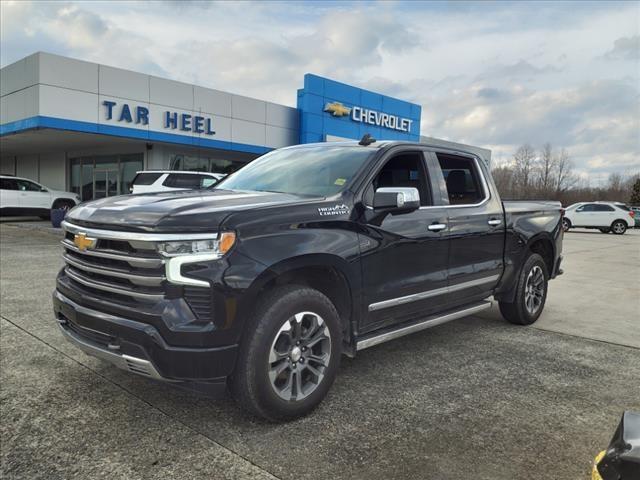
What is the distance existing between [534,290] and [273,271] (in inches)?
156

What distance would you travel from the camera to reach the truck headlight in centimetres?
282

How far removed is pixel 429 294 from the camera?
4.22 metres

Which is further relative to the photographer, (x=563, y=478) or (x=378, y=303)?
(x=378, y=303)

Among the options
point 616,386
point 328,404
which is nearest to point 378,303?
point 328,404

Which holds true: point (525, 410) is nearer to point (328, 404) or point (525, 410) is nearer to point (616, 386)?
point (616, 386)

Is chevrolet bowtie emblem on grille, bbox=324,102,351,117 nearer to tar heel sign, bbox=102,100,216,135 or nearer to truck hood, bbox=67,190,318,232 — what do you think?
tar heel sign, bbox=102,100,216,135

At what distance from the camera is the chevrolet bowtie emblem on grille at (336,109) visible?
26.3m

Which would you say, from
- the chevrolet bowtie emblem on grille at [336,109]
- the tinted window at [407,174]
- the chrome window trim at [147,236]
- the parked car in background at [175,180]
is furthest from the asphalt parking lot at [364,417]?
the chevrolet bowtie emblem on grille at [336,109]

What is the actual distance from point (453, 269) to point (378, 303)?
108cm

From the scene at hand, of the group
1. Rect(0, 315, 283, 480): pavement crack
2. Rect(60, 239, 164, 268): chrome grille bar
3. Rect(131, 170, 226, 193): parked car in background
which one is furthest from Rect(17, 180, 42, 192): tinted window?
Rect(60, 239, 164, 268): chrome grille bar

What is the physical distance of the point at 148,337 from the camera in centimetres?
280

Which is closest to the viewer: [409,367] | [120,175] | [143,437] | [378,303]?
[143,437]

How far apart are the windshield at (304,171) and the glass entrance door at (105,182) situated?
20061 mm

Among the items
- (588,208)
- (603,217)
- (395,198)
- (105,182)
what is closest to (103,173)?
(105,182)
